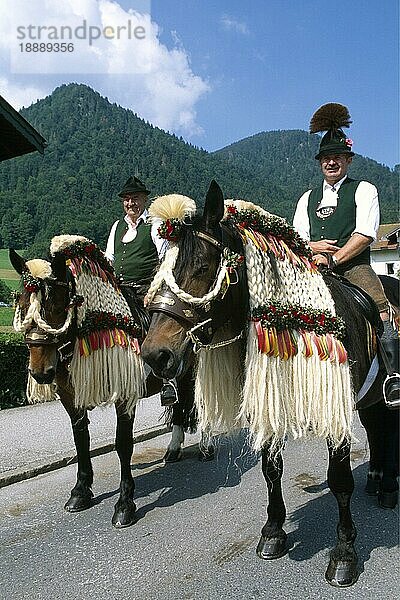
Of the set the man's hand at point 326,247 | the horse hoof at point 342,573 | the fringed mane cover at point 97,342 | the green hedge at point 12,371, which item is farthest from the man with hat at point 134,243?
the green hedge at point 12,371

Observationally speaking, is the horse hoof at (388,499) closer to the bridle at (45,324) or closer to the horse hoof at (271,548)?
the horse hoof at (271,548)

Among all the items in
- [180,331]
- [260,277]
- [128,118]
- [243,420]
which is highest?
[128,118]

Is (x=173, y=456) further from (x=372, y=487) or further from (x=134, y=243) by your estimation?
(x=134, y=243)

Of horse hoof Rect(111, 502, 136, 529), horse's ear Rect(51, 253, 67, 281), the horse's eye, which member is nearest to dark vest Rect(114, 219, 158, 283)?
horse's ear Rect(51, 253, 67, 281)

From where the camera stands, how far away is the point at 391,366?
3.90 metres

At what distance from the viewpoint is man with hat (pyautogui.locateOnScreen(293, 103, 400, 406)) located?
3.96 meters

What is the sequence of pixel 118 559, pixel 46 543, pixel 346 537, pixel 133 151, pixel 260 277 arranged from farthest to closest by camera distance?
pixel 133 151 → pixel 46 543 → pixel 118 559 → pixel 346 537 → pixel 260 277

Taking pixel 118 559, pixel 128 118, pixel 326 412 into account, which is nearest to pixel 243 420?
pixel 326 412

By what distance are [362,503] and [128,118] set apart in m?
208

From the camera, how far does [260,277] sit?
3.22 meters

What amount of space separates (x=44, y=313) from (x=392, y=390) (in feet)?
8.79

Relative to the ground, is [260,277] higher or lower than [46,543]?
higher

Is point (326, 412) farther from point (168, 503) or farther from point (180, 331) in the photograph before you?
point (168, 503)

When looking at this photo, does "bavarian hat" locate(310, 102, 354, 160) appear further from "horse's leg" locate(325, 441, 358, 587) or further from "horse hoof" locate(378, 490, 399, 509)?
"horse hoof" locate(378, 490, 399, 509)
